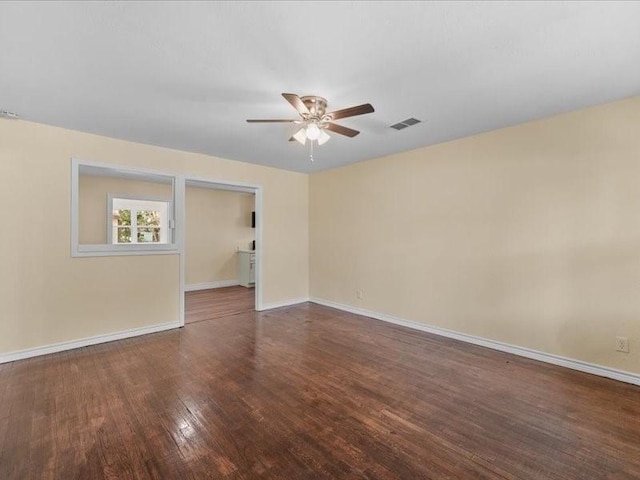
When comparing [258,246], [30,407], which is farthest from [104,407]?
[258,246]

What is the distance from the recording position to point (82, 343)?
355 cm

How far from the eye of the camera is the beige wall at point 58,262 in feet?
10.3

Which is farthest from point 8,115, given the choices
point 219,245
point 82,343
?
point 219,245

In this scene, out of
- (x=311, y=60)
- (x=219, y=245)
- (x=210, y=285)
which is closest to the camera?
(x=311, y=60)

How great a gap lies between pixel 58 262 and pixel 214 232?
412 centimetres

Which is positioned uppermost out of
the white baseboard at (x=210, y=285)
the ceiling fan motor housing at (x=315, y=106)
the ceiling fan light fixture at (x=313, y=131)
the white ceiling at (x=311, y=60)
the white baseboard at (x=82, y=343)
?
the white ceiling at (x=311, y=60)

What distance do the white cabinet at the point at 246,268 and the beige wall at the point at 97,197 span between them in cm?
250

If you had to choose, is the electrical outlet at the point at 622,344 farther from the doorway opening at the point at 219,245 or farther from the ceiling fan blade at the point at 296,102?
the doorway opening at the point at 219,245

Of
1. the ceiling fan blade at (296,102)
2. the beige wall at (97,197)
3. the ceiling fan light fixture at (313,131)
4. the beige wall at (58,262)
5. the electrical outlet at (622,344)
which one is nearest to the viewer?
the ceiling fan blade at (296,102)

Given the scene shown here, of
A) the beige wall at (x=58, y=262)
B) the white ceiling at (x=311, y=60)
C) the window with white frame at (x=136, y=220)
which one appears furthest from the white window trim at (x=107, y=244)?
the window with white frame at (x=136, y=220)

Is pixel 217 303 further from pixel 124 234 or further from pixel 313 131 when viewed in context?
pixel 313 131

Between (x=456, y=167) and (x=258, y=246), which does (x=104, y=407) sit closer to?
(x=258, y=246)

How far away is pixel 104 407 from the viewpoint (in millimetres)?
2311

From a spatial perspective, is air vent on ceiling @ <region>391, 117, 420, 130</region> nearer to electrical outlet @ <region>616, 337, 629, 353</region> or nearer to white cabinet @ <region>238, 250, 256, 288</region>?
electrical outlet @ <region>616, 337, 629, 353</region>
